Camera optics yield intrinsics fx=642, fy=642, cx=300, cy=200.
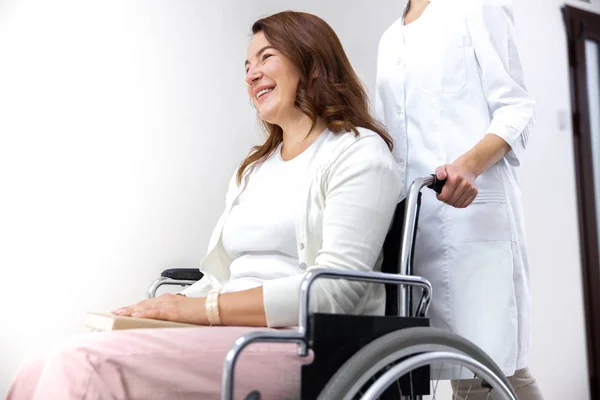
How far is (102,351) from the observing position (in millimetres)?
923

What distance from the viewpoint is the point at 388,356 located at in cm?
99

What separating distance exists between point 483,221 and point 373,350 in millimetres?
578

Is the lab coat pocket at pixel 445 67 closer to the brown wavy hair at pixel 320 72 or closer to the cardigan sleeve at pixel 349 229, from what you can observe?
the brown wavy hair at pixel 320 72

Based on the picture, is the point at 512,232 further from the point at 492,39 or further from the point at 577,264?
the point at 577,264

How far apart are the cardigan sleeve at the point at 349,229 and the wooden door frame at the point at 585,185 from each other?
97.7 inches

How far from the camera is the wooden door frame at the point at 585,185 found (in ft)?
11.1

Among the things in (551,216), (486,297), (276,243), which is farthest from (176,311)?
(551,216)

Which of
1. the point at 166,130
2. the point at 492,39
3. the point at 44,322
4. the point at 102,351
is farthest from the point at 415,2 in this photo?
the point at 44,322

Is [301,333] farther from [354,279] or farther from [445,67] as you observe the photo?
[445,67]

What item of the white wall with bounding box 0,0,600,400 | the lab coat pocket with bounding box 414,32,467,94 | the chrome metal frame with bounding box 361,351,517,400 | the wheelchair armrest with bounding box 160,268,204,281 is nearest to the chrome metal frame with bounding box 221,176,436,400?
the chrome metal frame with bounding box 361,351,517,400

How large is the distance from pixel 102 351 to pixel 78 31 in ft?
4.67

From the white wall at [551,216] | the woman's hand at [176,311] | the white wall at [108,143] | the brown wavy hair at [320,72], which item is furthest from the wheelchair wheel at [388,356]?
the white wall at [551,216]

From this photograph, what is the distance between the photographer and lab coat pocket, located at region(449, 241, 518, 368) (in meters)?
1.38

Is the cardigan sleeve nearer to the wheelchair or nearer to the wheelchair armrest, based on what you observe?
the wheelchair
